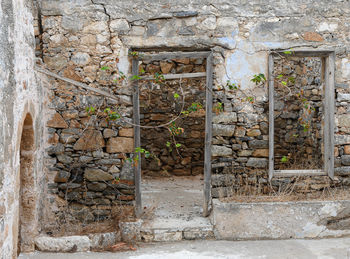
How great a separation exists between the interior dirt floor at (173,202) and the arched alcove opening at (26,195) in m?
1.42

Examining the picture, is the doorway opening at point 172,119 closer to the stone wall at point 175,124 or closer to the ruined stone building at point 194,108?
the stone wall at point 175,124

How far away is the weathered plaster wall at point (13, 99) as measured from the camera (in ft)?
10.9

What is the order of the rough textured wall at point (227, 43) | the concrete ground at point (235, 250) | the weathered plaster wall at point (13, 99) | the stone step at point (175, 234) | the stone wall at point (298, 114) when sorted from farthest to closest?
the stone wall at point (298, 114), the rough textured wall at point (227, 43), the stone step at point (175, 234), the concrete ground at point (235, 250), the weathered plaster wall at point (13, 99)

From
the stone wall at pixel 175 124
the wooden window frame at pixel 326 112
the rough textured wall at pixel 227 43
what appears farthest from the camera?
the stone wall at pixel 175 124

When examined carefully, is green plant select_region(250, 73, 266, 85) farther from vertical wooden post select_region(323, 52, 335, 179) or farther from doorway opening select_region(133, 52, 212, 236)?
doorway opening select_region(133, 52, 212, 236)

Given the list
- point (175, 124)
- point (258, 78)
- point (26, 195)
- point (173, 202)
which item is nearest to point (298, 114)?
point (175, 124)

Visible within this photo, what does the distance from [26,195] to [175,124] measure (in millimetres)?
4492

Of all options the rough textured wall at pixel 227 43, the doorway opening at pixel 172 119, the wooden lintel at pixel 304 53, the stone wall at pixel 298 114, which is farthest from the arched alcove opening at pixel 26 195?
the stone wall at pixel 298 114

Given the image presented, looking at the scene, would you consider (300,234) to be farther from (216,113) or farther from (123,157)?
(123,157)

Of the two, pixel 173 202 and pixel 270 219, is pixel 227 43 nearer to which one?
pixel 270 219

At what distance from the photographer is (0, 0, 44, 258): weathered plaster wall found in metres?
3.34

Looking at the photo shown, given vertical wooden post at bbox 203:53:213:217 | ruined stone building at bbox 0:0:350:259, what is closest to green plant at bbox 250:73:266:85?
ruined stone building at bbox 0:0:350:259

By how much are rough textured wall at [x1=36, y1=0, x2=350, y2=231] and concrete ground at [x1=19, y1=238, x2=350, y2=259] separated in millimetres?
787

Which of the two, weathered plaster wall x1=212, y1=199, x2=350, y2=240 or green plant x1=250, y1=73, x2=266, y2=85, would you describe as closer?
weathered plaster wall x1=212, y1=199, x2=350, y2=240
